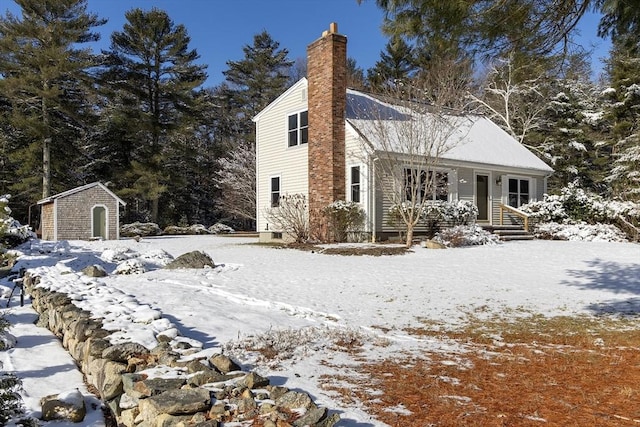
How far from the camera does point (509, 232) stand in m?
16.6

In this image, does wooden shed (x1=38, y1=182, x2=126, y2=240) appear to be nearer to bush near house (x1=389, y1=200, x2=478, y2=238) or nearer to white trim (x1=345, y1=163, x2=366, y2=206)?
white trim (x1=345, y1=163, x2=366, y2=206)

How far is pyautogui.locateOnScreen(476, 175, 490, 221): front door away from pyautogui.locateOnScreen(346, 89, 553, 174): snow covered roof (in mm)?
757

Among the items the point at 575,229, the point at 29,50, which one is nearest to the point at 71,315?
the point at 575,229

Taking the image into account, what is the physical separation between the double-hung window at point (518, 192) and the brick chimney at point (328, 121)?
7765mm

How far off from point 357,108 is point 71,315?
41.9 feet

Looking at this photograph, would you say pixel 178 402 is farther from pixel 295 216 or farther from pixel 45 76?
pixel 45 76

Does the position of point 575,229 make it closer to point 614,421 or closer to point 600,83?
point 614,421

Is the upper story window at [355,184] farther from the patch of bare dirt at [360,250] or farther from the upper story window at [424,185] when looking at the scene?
the patch of bare dirt at [360,250]

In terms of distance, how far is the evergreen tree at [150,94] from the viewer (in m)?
26.7

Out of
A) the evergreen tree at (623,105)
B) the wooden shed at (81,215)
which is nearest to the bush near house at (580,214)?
the evergreen tree at (623,105)

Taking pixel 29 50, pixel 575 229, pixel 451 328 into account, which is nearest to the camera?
pixel 451 328

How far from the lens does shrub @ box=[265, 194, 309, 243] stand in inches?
597

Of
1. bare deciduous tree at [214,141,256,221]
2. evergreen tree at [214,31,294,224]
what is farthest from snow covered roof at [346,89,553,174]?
evergreen tree at [214,31,294,224]

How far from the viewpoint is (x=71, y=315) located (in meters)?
5.17
